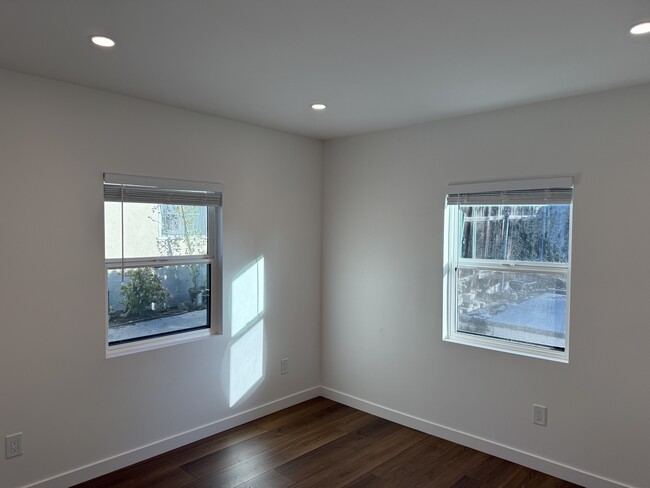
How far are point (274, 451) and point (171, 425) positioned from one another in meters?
0.76

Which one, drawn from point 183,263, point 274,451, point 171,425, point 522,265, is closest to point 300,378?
point 274,451

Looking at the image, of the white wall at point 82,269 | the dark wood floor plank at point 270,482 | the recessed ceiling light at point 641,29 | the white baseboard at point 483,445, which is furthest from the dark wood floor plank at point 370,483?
the recessed ceiling light at point 641,29

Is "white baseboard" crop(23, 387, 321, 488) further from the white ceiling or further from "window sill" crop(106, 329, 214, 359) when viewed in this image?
the white ceiling

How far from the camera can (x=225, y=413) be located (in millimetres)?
3564

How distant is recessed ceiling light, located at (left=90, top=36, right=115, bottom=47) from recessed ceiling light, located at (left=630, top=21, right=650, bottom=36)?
7.43ft

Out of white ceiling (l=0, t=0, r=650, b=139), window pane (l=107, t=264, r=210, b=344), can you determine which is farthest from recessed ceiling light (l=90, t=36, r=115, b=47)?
window pane (l=107, t=264, r=210, b=344)

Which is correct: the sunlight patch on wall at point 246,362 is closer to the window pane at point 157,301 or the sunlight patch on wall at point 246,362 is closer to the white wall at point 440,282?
the window pane at point 157,301

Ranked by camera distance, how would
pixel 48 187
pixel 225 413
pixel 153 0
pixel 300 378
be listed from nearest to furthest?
pixel 153 0
pixel 48 187
pixel 225 413
pixel 300 378

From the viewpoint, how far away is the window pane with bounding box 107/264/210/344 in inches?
119

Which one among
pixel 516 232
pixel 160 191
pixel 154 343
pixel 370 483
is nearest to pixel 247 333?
pixel 154 343

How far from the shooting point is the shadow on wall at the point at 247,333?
3.61 m

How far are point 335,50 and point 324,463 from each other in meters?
2.61

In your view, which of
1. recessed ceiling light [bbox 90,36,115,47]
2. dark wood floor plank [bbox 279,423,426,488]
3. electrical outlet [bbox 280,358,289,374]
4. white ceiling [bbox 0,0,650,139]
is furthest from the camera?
electrical outlet [bbox 280,358,289,374]

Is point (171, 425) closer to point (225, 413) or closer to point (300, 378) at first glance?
point (225, 413)
